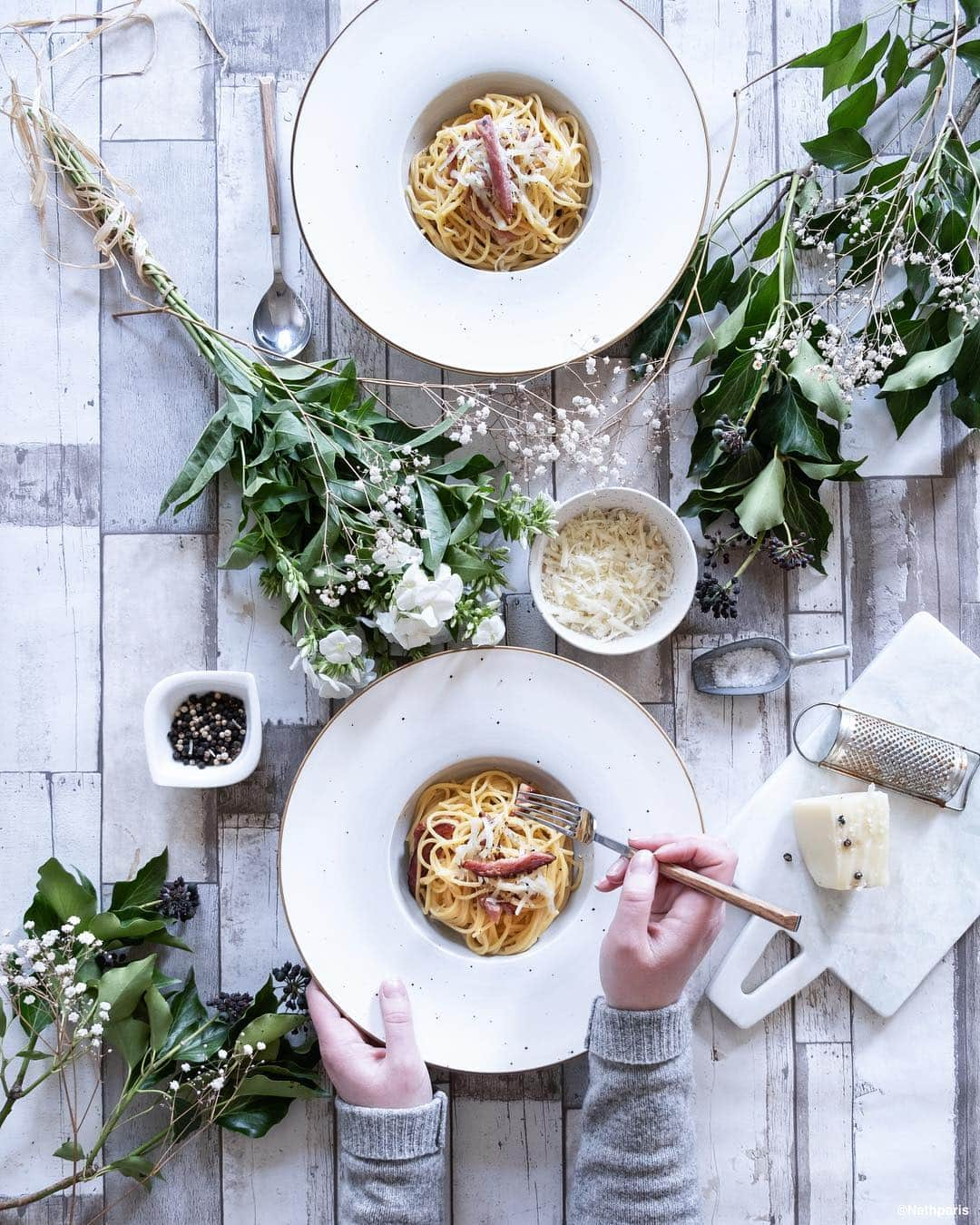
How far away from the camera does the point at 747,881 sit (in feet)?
5.65

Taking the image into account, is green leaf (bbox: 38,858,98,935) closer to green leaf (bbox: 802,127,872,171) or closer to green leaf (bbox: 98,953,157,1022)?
green leaf (bbox: 98,953,157,1022)

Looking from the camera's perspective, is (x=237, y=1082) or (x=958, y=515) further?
(x=958, y=515)

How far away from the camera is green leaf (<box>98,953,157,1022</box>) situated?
1589 millimetres

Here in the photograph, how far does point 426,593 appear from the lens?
145 centimetres

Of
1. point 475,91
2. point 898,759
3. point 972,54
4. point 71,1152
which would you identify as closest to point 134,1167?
point 71,1152

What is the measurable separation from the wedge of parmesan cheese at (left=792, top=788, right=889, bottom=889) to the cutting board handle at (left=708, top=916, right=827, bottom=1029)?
176 millimetres

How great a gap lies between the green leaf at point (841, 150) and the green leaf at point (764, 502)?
534mm

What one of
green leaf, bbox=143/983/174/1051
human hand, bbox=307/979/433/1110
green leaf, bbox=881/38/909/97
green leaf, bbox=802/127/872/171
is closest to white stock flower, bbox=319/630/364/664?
human hand, bbox=307/979/433/1110

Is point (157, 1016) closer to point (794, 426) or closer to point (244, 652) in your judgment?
point (244, 652)

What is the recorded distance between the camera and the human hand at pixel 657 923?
57.1 inches

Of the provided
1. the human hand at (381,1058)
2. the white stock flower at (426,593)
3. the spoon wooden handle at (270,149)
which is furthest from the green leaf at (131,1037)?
the spoon wooden handle at (270,149)

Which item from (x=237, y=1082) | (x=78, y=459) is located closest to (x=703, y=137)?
(x=78, y=459)

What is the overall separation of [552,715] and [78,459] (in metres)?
1.02

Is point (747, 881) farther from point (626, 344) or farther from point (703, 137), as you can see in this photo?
point (703, 137)
